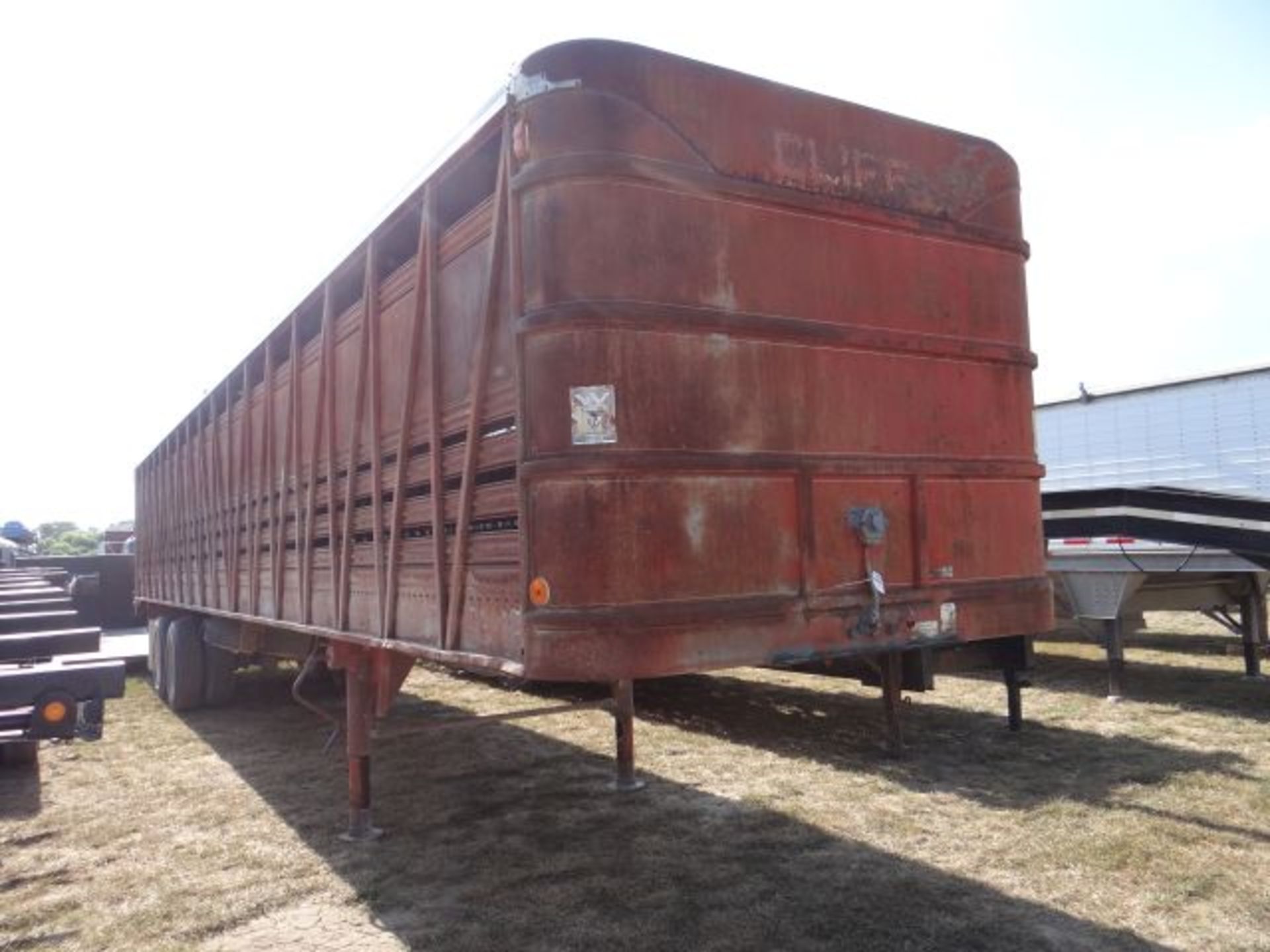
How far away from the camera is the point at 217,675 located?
938 centimetres

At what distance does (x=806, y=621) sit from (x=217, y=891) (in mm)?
2911

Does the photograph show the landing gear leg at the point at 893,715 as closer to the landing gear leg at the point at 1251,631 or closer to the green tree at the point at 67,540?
the landing gear leg at the point at 1251,631

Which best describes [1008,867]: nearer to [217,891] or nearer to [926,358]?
[926,358]

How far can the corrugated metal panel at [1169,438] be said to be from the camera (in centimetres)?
934

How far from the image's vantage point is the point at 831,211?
3535 mm

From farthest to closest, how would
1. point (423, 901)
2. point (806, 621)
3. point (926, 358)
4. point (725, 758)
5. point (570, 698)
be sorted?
1. point (570, 698)
2. point (725, 758)
3. point (423, 901)
4. point (926, 358)
5. point (806, 621)

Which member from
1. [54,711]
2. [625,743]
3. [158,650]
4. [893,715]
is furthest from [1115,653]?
[158,650]

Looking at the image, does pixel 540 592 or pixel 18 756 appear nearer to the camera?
pixel 540 592

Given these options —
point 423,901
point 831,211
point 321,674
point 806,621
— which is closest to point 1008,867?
point 806,621

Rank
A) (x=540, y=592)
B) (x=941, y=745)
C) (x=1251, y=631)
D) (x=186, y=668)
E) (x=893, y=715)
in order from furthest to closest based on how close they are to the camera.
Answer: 1. (x=186, y=668)
2. (x=1251, y=631)
3. (x=941, y=745)
4. (x=893, y=715)
5. (x=540, y=592)

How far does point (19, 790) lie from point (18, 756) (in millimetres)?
630

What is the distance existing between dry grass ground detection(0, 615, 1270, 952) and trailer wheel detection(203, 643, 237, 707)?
117 cm

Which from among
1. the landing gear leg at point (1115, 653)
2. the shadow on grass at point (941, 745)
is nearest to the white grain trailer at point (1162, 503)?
A: the landing gear leg at point (1115, 653)

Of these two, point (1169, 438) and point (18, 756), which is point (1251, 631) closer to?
point (1169, 438)
